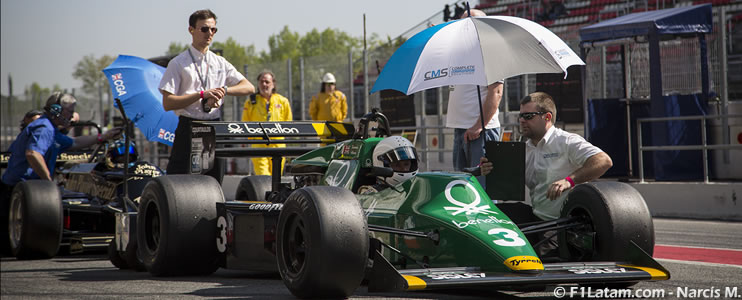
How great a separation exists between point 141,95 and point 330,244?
4.56 m

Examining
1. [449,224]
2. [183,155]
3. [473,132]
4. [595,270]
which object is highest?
[473,132]

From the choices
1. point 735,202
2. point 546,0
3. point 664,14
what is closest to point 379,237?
point 735,202

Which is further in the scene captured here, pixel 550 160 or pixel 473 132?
pixel 473 132

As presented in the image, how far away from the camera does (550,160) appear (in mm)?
5820

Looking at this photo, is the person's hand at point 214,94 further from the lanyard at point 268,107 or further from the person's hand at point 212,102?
the lanyard at point 268,107

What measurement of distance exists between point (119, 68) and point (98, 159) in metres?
1.04

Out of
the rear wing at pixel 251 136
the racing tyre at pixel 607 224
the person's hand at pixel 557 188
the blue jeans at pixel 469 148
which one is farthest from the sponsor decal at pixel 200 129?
the racing tyre at pixel 607 224

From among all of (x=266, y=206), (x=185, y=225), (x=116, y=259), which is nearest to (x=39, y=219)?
(x=116, y=259)

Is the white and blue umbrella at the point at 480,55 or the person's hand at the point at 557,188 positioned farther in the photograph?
the white and blue umbrella at the point at 480,55

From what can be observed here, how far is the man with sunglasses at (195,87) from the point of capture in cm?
697

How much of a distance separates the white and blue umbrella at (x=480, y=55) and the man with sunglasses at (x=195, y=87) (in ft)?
4.76

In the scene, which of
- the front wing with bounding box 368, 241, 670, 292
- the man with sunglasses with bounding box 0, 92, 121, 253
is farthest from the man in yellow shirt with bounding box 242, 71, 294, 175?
the front wing with bounding box 368, 241, 670, 292

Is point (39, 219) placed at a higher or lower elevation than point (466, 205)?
lower
